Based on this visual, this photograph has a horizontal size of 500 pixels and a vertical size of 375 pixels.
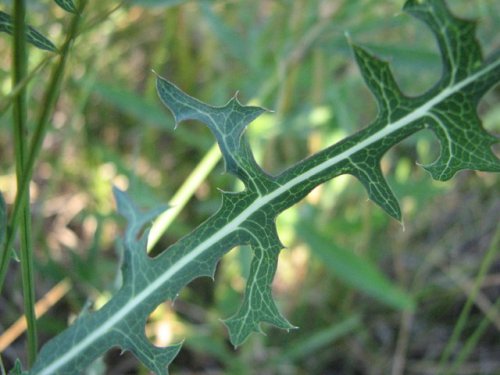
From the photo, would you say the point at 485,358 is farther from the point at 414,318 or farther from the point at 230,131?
the point at 230,131

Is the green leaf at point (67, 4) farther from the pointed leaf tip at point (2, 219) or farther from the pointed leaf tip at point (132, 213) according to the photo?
the pointed leaf tip at point (132, 213)

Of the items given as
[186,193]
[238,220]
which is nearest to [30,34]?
[238,220]

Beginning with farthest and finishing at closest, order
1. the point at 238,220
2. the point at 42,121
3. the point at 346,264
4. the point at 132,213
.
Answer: the point at 346,264 → the point at 132,213 → the point at 238,220 → the point at 42,121

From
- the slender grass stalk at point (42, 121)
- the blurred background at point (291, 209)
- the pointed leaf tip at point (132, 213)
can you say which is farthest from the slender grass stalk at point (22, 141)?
the blurred background at point (291, 209)

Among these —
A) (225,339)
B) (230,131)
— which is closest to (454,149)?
(230,131)

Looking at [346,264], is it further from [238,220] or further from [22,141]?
[22,141]

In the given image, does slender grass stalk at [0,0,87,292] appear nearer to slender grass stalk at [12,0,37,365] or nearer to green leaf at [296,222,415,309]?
slender grass stalk at [12,0,37,365]
